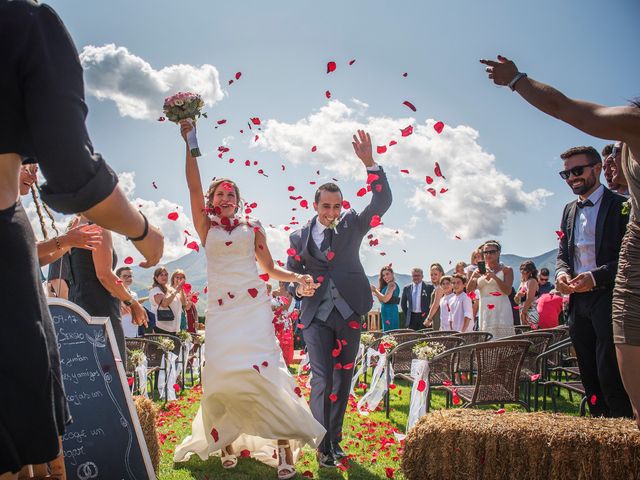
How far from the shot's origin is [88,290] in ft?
15.0

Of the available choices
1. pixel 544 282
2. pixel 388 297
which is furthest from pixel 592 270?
pixel 388 297

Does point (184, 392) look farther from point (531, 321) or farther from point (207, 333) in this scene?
point (531, 321)

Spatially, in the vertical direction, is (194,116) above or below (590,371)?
above

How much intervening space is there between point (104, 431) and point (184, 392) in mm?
7107

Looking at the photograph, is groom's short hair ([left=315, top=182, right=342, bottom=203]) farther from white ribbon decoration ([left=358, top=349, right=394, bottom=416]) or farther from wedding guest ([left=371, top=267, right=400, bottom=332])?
wedding guest ([left=371, top=267, right=400, bottom=332])

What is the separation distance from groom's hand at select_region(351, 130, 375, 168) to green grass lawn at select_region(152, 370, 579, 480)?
302 centimetres

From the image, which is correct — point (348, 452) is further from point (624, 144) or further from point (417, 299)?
point (417, 299)

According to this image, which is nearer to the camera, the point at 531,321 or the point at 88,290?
the point at 88,290

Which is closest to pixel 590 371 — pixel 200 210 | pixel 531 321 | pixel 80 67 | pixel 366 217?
pixel 366 217

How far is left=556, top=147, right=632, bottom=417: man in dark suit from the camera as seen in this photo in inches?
171

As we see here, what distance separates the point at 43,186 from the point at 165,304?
11.3 meters

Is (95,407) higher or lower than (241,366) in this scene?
lower

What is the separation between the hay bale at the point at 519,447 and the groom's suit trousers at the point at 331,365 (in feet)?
4.41

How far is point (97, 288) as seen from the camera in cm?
462
